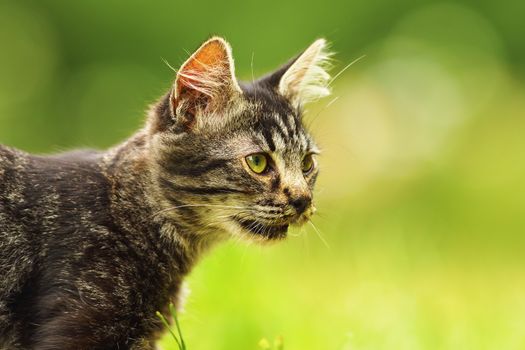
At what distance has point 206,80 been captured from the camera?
4020mm

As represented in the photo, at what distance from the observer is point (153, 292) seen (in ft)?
12.6

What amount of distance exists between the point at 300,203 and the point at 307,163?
442 mm

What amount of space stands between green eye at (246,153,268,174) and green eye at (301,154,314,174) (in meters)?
0.34

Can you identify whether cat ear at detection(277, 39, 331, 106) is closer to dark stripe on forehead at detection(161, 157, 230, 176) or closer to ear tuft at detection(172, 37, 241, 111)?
ear tuft at detection(172, 37, 241, 111)

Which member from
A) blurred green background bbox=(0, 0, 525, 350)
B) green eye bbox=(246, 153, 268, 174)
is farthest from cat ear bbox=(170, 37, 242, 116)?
blurred green background bbox=(0, 0, 525, 350)

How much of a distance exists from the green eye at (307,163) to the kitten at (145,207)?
0.04 ft

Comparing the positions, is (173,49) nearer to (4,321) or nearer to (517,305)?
(517,305)

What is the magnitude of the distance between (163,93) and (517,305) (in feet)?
8.77

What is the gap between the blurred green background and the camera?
18.9ft

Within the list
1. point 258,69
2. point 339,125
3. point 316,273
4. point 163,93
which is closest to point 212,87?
point 163,93

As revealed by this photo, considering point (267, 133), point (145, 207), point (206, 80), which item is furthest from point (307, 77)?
point (145, 207)

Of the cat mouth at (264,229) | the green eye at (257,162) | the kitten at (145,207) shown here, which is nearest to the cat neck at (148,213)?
the kitten at (145,207)

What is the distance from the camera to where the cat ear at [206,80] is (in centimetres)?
391

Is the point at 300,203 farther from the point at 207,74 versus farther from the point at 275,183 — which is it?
the point at 207,74
